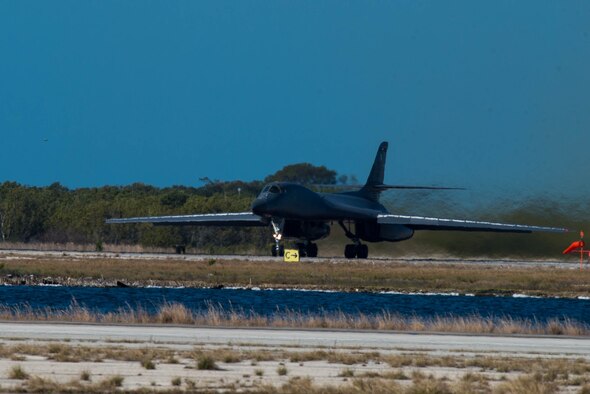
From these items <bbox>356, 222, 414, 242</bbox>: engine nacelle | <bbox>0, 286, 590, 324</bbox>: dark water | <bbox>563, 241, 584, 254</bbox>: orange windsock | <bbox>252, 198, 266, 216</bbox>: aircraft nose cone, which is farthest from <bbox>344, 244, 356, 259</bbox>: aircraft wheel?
<bbox>0, 286, 590, 324</bbox>: dark water

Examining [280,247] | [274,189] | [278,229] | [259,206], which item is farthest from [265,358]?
[280,247]

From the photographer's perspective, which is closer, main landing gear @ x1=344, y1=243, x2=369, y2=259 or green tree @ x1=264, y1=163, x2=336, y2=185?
→ main landing gear @ x1=344, y1=243, x2=369, y2=259

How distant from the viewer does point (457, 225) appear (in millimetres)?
59562

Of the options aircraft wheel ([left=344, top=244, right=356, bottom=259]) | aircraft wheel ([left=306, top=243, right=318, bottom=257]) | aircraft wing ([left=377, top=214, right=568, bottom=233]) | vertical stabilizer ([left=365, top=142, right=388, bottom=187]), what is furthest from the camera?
vertical stabilizer ([left=365, top=142, right=388, bottom=187])

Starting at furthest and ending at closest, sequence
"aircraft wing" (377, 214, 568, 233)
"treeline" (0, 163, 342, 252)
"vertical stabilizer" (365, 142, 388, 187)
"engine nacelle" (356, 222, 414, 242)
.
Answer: "treeline" (0, 163, 342, 252), "vertical stabilizer" (365, 142, 388, 187), "engine nacelle" (356, 222, 414, 242), "aircraft wing" (377, 214, 568, 233)

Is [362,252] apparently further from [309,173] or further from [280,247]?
[309,173]

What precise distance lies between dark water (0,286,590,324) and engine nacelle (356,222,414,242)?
73.9 ft

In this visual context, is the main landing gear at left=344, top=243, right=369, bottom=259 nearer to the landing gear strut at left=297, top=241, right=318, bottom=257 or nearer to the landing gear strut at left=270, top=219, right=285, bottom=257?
the landing gear strut at left=297, top=241, right=318, bottom=257

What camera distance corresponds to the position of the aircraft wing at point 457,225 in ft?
185

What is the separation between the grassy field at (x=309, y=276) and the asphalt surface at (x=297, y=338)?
19.5 metres

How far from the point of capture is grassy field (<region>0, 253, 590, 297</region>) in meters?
46.0

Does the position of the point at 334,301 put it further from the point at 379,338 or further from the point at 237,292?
the point at 379,338

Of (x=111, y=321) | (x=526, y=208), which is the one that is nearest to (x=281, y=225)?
(x=526, y=208)

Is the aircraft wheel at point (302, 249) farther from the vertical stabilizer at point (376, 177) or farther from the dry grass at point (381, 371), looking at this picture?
the dry grass at point (381, 371)
